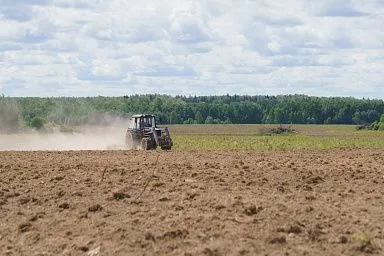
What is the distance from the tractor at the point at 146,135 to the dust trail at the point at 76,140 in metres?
6.74

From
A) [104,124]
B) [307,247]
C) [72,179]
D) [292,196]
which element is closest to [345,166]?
[292,196]

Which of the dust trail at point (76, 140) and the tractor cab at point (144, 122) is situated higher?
the tractor cab at point (144, 122)

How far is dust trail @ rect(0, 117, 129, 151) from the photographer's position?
4931 centimetres

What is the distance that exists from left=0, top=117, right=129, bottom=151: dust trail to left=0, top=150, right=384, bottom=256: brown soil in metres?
26.1

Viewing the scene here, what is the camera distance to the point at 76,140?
2101 inches

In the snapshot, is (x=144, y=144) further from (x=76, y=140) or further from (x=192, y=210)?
(x=192, y=210)

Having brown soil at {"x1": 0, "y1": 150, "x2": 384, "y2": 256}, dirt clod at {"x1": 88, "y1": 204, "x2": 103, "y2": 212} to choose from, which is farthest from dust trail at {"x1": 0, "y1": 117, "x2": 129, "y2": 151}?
dirt clod at {"x1": 88, "y1": 204, "x2": 103, "y2": 212}

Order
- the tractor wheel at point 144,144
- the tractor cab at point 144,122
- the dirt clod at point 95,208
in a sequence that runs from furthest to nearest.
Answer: the tractor cab at point 144,122 < the tractor wheel at point 144,144 < the dirt clod at point 95,208

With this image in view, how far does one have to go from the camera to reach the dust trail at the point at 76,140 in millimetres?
49312

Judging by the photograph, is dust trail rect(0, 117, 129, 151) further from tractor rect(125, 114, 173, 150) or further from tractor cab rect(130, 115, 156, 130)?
tractor cab rect(130, 115, 156, 130)

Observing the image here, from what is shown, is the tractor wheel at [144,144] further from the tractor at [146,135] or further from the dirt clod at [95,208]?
the dirt clod at [95,208]

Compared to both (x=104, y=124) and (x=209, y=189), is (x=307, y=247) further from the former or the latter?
(x=104, y=124)

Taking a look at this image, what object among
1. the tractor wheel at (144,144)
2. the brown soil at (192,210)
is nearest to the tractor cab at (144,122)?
the tractor wheel at (144,144)

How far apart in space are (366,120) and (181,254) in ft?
476
